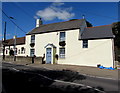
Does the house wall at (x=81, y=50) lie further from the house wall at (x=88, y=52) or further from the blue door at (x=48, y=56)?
the blue door at (x=48, y=56)

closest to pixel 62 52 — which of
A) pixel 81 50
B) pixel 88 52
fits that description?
pixel 81 50

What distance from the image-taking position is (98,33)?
16312mm

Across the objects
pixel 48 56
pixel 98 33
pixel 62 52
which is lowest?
pixel 48 56

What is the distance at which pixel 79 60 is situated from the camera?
16531mm

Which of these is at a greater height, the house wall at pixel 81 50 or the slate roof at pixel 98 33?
the slate roof at pixel 98 33

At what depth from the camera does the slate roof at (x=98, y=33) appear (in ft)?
49.8

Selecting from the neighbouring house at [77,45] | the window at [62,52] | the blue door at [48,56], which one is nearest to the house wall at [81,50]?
the neighbouring house at [77,45]

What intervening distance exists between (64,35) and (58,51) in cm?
309

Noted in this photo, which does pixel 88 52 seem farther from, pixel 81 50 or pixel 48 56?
pixel 48 56

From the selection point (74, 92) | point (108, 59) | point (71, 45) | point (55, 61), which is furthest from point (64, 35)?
point (74, 92)

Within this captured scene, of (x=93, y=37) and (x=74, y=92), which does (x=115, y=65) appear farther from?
(x=74, y=92)

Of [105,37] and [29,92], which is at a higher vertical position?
[105,37]

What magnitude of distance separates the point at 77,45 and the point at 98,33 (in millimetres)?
3773

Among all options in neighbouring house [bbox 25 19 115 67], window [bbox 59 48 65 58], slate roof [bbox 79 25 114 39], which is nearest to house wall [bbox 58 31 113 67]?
neighbouring house [bbox 25 19 115 67]
